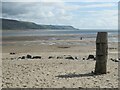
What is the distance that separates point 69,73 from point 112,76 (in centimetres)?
193

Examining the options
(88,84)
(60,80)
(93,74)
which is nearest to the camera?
(88,84)

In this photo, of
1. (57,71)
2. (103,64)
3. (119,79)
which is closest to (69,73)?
(57,71)

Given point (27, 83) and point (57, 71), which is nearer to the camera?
point (27, 83)

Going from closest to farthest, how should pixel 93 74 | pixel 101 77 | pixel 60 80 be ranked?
1. pixel 60 80
2. pixel 101 77
3. pixel 93 74

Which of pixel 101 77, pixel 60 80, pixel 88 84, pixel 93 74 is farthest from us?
pixel 93 74

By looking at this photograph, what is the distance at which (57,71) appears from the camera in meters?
A: 12.6

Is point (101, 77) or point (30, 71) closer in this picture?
point (101, 77)

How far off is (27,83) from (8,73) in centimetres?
241

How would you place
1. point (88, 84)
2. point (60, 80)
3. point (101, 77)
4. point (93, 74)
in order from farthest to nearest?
point (93, 74), point (101, 77), point (60, 80), point (88, 84)

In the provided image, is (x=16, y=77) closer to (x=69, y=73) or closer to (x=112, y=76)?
(x=69, y=73)

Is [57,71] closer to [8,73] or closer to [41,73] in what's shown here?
[41,73]

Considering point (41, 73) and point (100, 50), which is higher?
point (100, 50)

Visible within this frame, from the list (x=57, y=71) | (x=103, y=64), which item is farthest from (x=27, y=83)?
(x=103, y=64)

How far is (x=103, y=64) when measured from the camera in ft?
39.2
